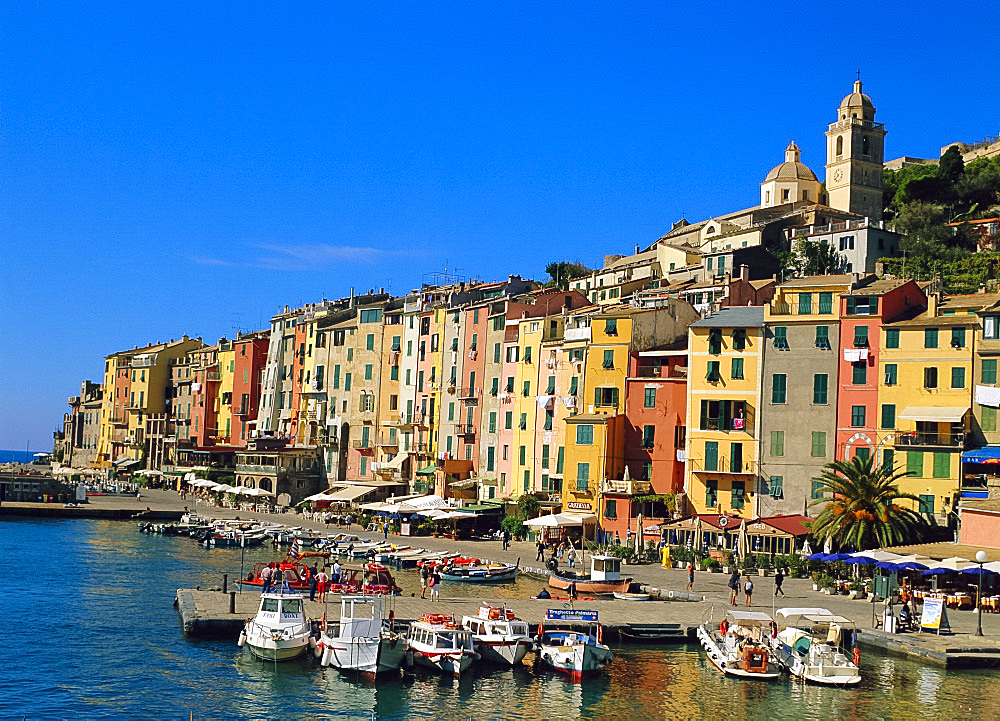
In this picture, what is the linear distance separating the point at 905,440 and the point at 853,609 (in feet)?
50.1

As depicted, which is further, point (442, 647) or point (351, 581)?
point (351, 581)

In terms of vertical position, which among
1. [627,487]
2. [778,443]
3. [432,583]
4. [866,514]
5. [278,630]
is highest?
[778,443]

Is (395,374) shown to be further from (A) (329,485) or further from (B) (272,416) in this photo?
(B) (272,416)

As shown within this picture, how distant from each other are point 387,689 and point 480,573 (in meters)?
21.4

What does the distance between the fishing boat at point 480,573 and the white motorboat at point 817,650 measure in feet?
57.7

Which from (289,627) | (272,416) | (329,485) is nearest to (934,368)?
(289,627)

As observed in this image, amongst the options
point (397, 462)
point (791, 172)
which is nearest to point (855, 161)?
point (791, 172)

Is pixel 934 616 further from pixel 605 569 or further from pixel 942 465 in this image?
pixel 942 465

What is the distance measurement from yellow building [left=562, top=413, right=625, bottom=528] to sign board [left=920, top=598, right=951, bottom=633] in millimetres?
28651

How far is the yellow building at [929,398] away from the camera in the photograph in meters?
57.9

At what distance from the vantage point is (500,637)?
37.9 metres

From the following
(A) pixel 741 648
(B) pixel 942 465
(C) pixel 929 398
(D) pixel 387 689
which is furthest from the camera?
(C) pixel 929 398

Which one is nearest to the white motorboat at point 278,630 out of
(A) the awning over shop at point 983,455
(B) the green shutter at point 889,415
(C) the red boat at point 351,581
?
(C) the red boat at point 351,581

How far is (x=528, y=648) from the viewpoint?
126 feet
